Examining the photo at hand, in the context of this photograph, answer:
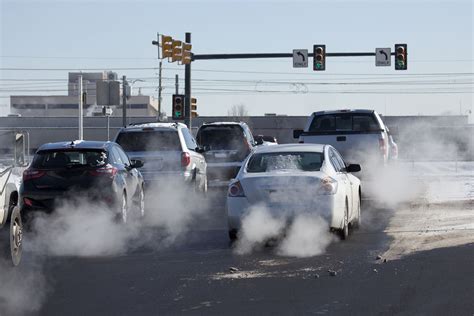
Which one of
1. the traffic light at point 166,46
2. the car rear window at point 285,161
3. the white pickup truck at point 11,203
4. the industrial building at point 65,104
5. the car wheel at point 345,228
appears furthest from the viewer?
the industrial building at point 65,104

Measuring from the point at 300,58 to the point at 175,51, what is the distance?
616cm

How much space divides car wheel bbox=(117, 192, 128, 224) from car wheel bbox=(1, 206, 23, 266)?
3639 mm

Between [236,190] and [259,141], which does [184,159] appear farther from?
[259,141]

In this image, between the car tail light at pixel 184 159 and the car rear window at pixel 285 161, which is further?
the car tail light at pixel 184 159

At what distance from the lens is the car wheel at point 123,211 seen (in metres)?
15.5

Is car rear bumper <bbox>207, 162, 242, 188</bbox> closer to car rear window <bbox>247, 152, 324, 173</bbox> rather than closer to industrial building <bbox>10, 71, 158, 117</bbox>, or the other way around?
car rear window <bbox>247, 152, 324, 173</bbox>

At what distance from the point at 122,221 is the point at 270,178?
3.22m

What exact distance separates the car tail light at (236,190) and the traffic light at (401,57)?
87.2 feet

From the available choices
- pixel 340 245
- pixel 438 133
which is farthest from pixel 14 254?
pixel 438 133

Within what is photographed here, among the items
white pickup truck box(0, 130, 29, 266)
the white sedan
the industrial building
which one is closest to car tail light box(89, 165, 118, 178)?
the white sedan

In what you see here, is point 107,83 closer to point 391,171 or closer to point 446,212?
point 391,171

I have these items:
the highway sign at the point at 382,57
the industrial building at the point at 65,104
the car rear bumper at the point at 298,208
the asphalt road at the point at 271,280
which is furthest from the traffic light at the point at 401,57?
the industrial building at the point at 65,104

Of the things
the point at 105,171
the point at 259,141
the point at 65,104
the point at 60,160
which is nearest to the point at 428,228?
the point at 105,171

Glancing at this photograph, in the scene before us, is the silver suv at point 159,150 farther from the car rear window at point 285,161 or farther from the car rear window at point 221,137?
the car rear window at point 285,161
